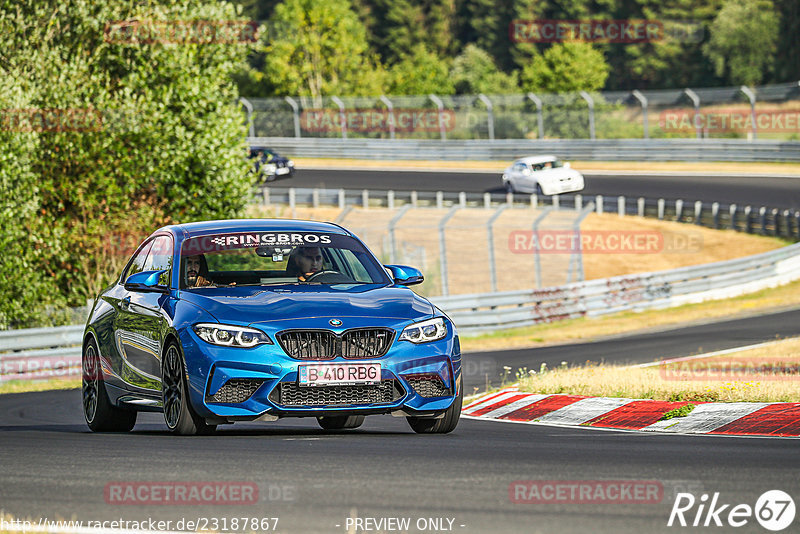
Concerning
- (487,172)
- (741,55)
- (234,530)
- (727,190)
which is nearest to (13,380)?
(234,530)

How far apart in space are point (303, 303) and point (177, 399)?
108 centimetres

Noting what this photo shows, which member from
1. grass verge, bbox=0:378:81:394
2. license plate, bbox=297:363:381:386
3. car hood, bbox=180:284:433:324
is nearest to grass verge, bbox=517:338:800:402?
car hood, bbox=180:284:433:324

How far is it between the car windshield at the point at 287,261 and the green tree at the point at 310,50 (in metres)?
65.2

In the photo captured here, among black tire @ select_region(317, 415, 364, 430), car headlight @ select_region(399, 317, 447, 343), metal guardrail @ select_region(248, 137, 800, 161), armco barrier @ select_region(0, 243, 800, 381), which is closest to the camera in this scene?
car headlight @ select_region(399, 317, 447, 343)

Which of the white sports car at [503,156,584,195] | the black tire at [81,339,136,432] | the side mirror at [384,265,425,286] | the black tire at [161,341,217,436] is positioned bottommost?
the white sports car at [503,156,584,195]

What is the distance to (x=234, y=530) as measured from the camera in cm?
518

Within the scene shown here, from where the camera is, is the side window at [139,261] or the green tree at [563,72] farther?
the green tree at [563,72]

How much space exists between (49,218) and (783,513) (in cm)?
2014
